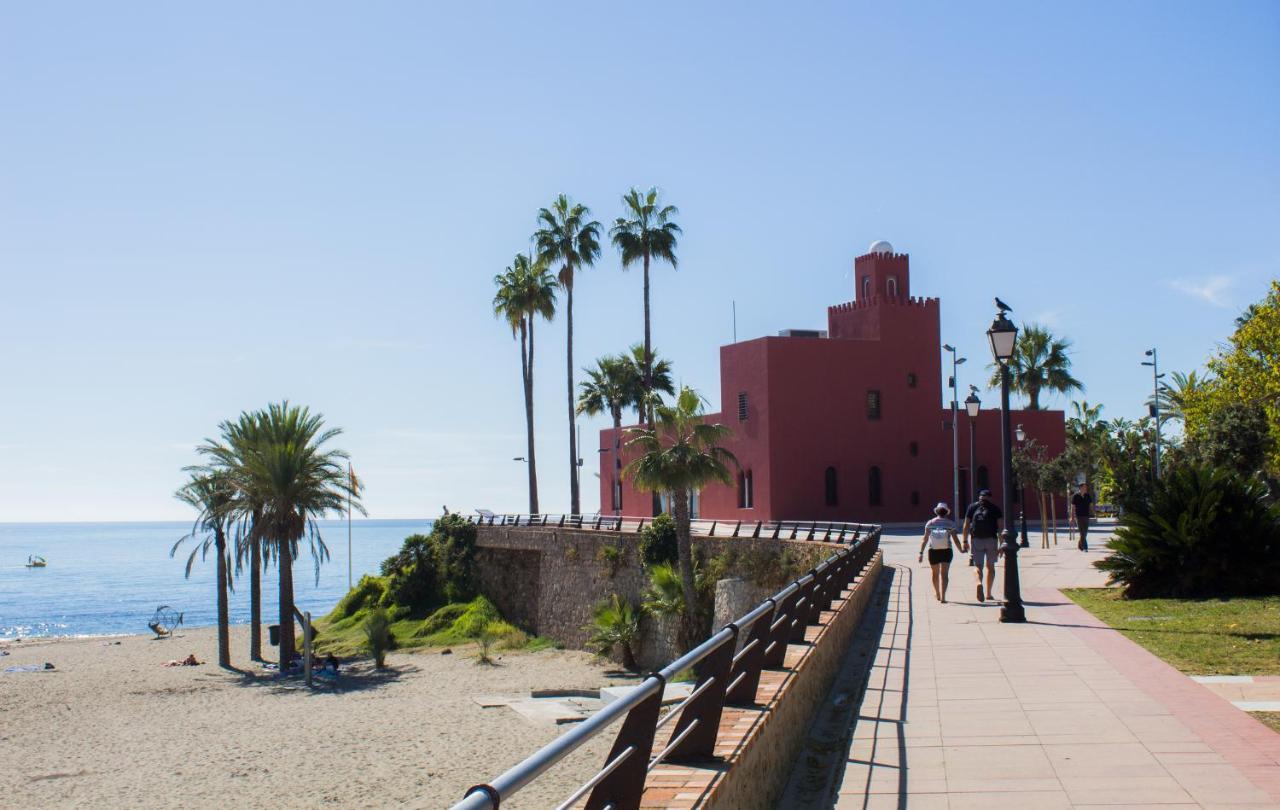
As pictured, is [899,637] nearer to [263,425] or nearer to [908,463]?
[263,425]

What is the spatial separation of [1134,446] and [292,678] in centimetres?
3377

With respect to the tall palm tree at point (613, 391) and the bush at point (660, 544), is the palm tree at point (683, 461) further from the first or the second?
the tall palm tree at point (613, 391)

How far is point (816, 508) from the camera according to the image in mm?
46781

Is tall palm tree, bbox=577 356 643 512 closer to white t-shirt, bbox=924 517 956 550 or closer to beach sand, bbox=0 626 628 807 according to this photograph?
beach sand, bbox=0 626 628 807

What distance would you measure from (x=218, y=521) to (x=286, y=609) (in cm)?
402

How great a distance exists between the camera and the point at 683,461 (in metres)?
32.4

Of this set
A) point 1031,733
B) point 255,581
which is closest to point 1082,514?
point 1031,733

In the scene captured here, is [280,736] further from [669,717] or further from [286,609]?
[669,717]

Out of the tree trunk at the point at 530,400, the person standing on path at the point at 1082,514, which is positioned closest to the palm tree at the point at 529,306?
the tree trunk at the point at 530,400

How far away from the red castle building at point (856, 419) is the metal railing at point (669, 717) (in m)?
36.8

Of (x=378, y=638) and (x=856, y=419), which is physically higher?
(x=856, y=419)

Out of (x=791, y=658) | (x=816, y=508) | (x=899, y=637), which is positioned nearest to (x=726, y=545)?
(x=816, y=508)

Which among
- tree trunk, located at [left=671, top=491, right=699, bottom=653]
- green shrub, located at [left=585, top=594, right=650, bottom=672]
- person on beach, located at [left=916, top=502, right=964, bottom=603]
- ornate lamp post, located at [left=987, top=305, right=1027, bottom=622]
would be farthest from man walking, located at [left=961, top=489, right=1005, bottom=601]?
green shrub, located at [left=585, top=594, right=650, bottom=672]

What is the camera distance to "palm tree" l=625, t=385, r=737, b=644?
32469 millimetres
